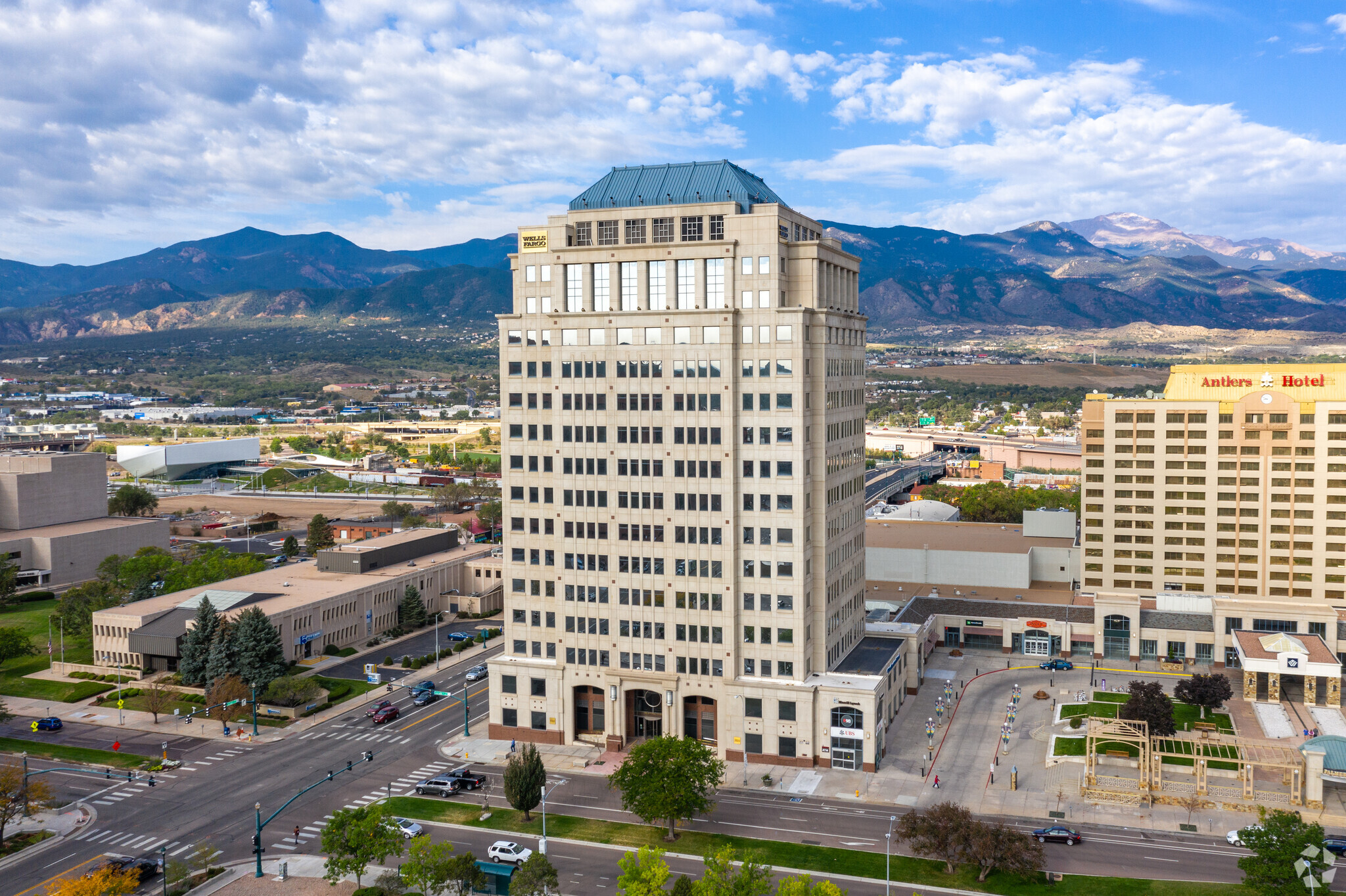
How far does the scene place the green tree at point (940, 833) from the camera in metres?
72.9

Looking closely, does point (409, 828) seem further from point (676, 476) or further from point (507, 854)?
point (676, 476)

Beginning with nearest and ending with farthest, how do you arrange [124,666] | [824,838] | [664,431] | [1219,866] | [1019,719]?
[1219,866] < [824,838] < [664,431] < [1019,719] < [124,666]

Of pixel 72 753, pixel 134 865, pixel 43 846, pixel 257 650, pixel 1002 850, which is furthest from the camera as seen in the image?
pixel 257 650

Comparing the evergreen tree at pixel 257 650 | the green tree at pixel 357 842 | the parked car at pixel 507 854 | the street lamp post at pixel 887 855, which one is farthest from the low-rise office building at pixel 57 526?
the street lamp post at pixel 887 855

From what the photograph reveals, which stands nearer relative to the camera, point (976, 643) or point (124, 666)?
point (124, 666)

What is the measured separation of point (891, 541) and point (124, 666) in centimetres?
11029

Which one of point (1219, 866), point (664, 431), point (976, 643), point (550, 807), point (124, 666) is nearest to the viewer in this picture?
point (1219, 866)

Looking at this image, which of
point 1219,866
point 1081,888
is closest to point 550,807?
point 1081,888

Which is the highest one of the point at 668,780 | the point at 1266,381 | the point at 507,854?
the point at 1266,381

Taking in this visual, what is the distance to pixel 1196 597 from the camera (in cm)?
13400

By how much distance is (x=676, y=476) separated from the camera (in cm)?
9819

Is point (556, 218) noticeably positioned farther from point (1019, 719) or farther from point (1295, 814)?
point (1295, 814)

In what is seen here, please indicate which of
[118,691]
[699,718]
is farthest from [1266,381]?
[118,691]

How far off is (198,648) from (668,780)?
222 feet
